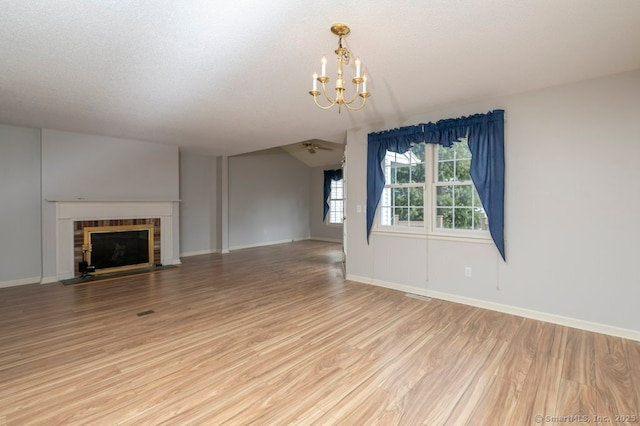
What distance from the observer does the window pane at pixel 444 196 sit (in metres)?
4.11

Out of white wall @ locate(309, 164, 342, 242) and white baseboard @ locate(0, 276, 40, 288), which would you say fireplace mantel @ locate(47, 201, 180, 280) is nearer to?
Result: white baseboard @ locate(0, 276, 40, 288)

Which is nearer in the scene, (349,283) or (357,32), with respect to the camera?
(357,32)

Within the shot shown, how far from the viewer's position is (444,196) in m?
4.17

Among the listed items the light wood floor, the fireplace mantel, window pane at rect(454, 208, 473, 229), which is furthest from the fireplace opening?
window pane at rect(454, 208, 473, 229)

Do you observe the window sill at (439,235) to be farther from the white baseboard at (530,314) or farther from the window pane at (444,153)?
the window pane at (444,153)

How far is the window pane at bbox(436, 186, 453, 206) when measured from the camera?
162 inches

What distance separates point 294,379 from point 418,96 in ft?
10.4

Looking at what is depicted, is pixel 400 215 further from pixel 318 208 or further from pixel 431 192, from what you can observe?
pixel 318 208

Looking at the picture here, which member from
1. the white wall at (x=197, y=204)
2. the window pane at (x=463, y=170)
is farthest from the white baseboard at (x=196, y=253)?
the window pane at (x=463, y=170)

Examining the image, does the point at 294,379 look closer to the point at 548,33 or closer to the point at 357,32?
the point at 357,32

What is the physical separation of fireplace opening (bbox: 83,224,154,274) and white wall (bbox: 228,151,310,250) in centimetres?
245

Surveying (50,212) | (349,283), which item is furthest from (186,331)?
(50,212)

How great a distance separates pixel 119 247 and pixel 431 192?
5549mm

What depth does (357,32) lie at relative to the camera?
87.6 inches
